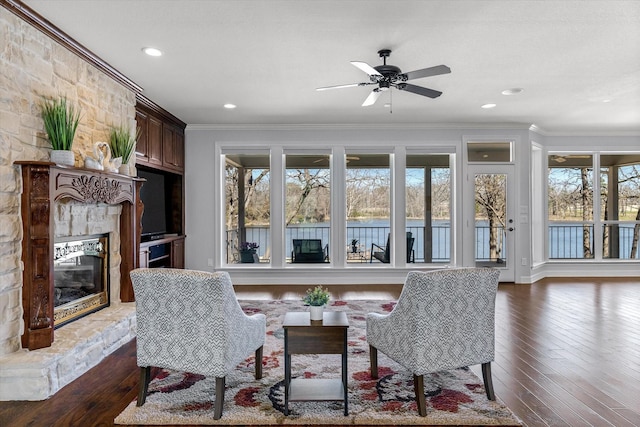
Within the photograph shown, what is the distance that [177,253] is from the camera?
6086mm

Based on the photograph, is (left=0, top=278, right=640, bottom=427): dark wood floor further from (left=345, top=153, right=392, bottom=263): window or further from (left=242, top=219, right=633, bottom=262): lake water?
(left=345, top=153, right=392, bottom=263): window

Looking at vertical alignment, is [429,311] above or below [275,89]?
below

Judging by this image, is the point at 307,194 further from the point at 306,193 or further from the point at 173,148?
the point at 173,148

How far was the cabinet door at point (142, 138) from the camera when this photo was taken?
4.90 meters

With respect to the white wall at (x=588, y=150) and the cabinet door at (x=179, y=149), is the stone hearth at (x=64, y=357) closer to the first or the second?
the cabinet door at (x=179, y=149)

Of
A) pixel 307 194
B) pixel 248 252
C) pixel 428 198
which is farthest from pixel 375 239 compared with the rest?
pixel 248 252

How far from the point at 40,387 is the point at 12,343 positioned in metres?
0.44

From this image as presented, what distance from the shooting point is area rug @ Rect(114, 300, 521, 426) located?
2.32 metres

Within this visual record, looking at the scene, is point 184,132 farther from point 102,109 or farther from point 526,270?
point 526,270

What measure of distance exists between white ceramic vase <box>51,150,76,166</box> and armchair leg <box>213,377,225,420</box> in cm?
212

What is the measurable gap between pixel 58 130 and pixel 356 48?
256 cm

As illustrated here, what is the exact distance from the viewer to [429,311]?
7.74 feet

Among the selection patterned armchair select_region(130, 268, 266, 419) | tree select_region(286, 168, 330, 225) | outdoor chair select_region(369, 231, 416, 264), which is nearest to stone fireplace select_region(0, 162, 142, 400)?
patterned armchair select_region(130, 268, 266, 419)

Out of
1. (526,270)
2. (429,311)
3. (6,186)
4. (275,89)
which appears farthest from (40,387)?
(526,270)
